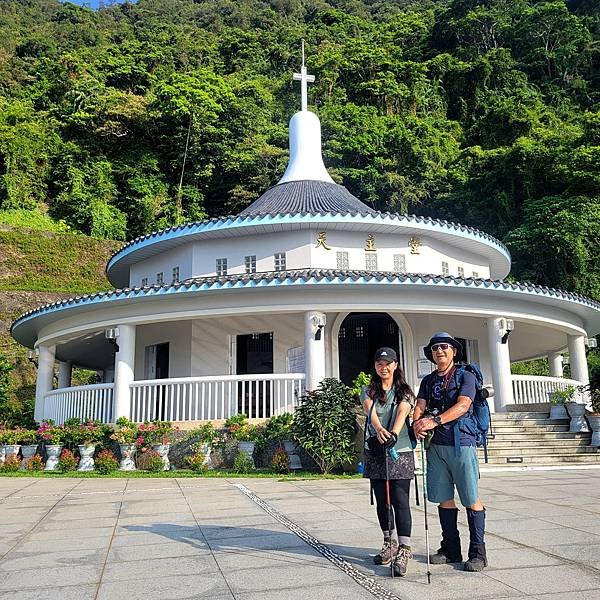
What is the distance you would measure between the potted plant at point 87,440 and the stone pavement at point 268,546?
12.6 ft

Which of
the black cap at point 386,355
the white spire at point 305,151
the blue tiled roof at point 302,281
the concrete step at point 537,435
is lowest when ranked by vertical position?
the concrete step at point 537,435

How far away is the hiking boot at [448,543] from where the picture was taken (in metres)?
4.43

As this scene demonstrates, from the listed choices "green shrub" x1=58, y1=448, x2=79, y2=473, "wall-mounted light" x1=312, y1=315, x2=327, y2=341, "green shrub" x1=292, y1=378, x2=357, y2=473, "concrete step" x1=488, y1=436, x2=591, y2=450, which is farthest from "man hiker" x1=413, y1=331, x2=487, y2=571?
"green shrub" x1=58, y1=448, x2=79, y2=473

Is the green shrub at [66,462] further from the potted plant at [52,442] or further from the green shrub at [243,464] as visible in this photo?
the green shrub at [243,464]

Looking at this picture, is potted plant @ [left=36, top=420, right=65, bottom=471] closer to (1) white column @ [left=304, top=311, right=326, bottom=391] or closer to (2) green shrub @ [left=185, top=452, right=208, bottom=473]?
(2) green shrub @ [left=185, top=452, right=208, bottom=473]

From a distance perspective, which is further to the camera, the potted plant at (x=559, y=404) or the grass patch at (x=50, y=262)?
the grass patch at (x=50, y=262)

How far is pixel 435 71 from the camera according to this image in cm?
5759

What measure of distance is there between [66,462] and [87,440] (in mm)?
575

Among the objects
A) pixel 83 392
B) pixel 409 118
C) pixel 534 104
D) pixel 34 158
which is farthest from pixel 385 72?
pixel 83 392

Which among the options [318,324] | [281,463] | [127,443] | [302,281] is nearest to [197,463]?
[127,443]

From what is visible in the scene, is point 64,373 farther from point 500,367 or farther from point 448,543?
point 448,543

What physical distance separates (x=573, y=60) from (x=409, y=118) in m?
18.8

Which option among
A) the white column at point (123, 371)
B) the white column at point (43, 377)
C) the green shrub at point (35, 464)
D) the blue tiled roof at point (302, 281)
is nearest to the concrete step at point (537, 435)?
the blue tiled roof at point (302, 281)

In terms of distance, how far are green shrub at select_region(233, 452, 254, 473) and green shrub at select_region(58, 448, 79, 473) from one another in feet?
11.4
